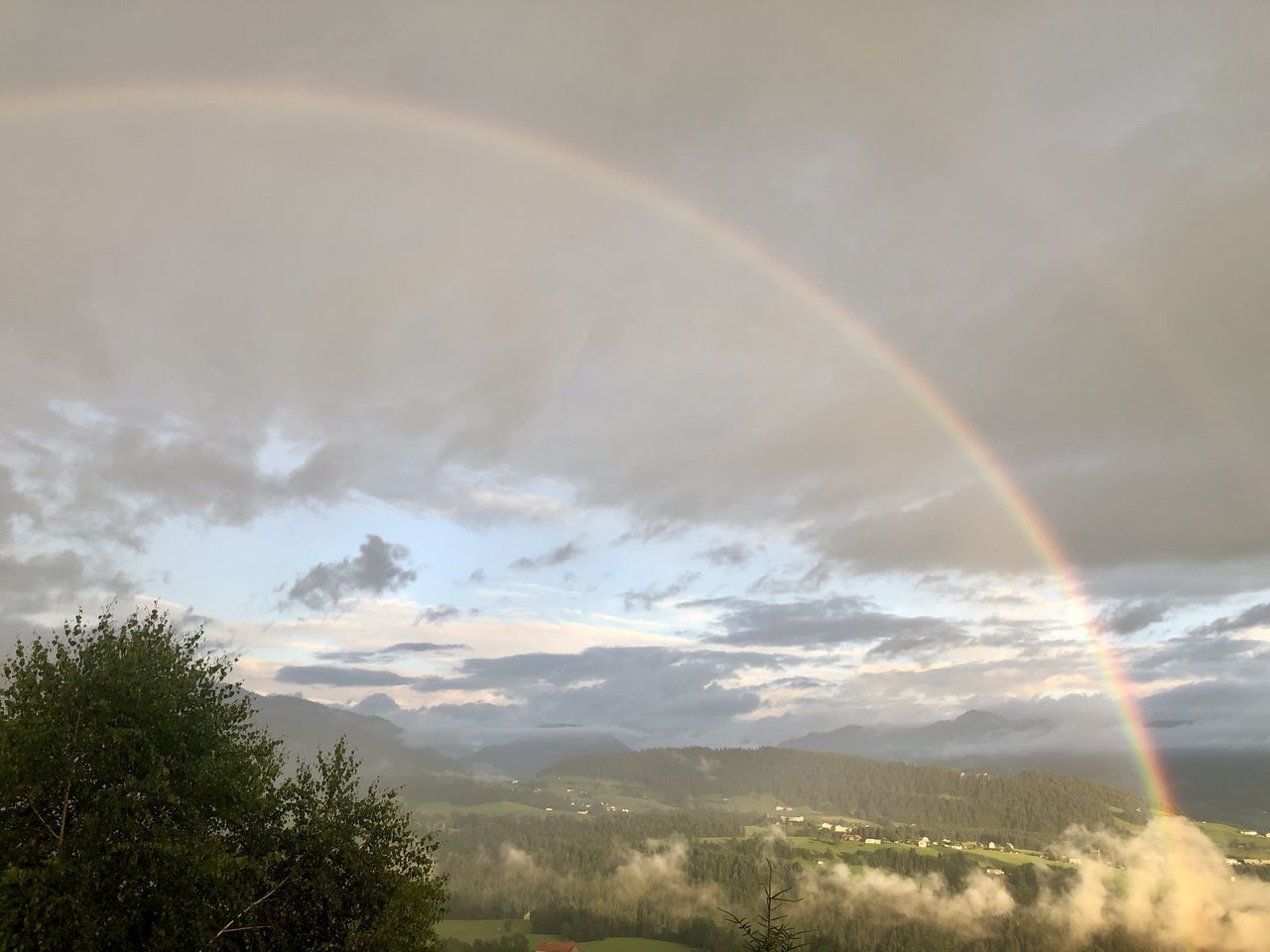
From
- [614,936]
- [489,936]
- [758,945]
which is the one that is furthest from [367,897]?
[614,936]

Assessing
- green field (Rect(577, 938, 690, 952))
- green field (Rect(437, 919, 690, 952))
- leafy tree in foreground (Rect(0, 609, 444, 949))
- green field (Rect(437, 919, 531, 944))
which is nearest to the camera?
leafy tree in foreground (Rect(0, 609, 444, 949))

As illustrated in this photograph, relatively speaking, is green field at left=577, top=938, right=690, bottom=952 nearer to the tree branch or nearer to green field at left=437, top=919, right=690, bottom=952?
green field at left=437, top=919, right=690, bottom=952

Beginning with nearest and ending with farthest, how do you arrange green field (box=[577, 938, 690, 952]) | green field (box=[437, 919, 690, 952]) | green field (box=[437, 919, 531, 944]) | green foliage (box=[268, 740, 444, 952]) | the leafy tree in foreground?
1. the leafy tree in foreground
2. green foliage (box=[268, 740, 444, 952])
3. green field (box=[577, 938, 690, 952])
4. green field (box=[437, 919, 690, 952])
5. green field (box=[437, 919, 531, 944])

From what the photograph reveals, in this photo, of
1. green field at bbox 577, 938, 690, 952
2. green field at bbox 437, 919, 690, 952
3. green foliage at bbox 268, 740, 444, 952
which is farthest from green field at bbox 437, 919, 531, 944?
green foliage at bbox 268, 740, 444, 952

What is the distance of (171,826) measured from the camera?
23.9 m

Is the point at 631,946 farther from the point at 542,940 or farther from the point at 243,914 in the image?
the point at 243,914

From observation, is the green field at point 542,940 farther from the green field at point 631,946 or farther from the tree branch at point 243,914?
the tree branch at point 243,914

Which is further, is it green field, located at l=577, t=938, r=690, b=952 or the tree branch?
green field, located at l=577, t=938, r=690, b=952

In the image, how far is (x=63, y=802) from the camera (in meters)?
22.9

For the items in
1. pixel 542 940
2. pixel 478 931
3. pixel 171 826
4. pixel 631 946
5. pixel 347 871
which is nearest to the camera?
pixel 171 826

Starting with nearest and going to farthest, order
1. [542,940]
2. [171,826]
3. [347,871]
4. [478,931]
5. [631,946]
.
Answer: [171,826]
[347,871]
[542,940]
[631,946]
[478,931]

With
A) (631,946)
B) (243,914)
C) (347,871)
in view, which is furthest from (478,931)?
(243,914)

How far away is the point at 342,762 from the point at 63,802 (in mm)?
9217

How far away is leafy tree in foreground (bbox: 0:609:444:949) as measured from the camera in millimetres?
21719
